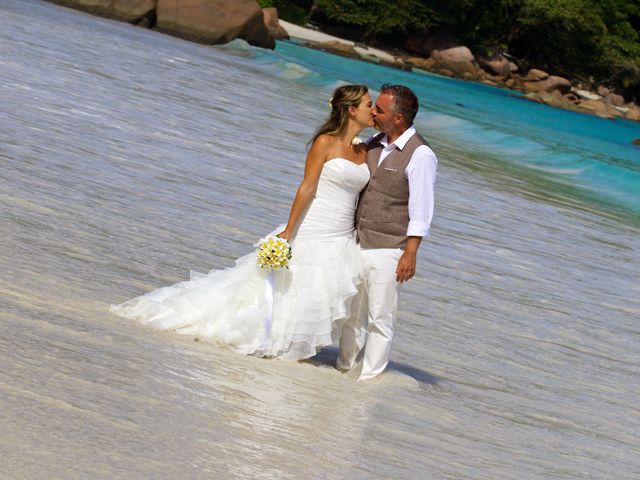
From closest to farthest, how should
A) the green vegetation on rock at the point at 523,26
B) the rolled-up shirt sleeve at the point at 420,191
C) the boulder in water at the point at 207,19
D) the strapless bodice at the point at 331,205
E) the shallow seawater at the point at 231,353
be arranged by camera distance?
the shallow seawater at the point at 231,353 → the rolled-up shirt sleeve at the point at 420,191 → the strapless bodice at the point at 331,205 → the boulder in water at the point at 207,19 → the green vegetation on rock at the point at 523,26

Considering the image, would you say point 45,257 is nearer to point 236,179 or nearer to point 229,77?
point 236,179

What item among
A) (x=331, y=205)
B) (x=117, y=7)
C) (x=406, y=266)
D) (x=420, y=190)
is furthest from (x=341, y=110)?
(x=117, y=7)

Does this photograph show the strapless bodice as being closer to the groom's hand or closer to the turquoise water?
the groom's hand

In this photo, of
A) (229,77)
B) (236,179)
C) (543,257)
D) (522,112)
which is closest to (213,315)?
(236,179)

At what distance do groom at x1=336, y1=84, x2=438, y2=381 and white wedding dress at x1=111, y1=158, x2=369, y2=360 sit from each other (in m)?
0.10

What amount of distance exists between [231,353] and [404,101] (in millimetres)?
1644

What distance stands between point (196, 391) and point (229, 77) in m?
22.8

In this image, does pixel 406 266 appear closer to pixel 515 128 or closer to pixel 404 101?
pixel 404 101

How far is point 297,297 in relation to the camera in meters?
6.50

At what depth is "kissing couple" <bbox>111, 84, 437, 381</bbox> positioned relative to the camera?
6.45 metres

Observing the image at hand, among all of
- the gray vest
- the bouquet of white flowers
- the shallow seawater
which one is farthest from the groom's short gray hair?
the shallow seawater

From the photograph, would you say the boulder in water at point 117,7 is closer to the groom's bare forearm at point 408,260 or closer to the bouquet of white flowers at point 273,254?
the bouquet of white flowers at point 273,254

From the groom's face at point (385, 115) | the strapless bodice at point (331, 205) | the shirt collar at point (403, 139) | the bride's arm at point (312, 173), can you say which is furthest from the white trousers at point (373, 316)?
the groom's face at point (385, 115)

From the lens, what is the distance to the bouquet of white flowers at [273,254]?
637 centimetres
